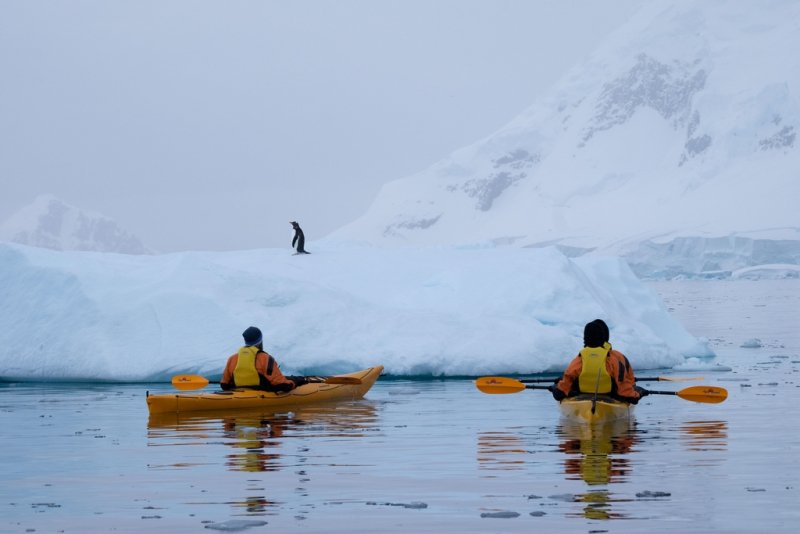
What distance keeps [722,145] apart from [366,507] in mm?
168958

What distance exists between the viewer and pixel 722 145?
163875mm

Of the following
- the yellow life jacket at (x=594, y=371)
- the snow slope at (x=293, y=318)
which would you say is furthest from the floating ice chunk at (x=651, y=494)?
the snow slope at (x=293, y=318)

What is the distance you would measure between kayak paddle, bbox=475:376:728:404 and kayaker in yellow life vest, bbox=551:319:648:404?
0.78 metres

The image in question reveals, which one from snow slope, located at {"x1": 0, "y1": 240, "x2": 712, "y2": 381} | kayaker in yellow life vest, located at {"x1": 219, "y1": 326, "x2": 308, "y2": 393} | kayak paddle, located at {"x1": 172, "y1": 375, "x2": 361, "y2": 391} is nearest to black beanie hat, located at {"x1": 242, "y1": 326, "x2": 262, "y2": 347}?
kayaker in yellow life vest, located at {"x1": 219, "y1": 326, "x2": 308, "y2": 393}

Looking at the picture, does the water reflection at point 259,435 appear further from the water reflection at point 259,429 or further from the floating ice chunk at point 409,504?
the floating ice chunk at point 409,504

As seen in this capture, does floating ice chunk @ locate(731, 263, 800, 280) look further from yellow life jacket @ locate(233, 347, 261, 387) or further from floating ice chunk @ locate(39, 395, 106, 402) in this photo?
yellow life jacket @ locate(233, 347, 261, 387)

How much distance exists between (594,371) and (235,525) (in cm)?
529

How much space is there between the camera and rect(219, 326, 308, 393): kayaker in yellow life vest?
11031mm

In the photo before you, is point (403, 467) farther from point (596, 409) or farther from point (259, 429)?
point (596, 409)

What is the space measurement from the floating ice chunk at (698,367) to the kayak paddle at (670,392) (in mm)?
5935

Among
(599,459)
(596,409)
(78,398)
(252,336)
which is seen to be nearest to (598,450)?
(599,459)

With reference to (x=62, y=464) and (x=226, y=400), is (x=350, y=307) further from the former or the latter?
(x=62, y=464)

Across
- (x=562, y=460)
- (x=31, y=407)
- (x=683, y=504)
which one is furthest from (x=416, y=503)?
(x=31, y=407)

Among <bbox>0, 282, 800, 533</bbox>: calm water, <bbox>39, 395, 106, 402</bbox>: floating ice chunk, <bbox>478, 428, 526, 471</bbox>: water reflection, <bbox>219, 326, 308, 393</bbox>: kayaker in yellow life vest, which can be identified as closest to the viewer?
<bbox>0, 282, 800, 533</bbox>: calm water
